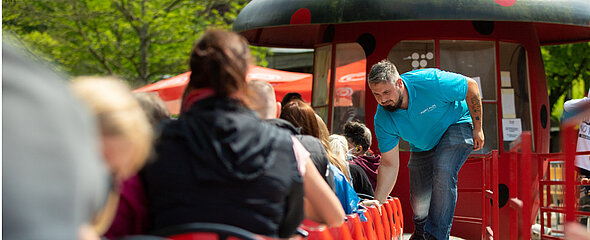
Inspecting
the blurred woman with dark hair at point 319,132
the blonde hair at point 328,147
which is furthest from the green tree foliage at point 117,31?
the blurred woman with dark hair at point 319,132

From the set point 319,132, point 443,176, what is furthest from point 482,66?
point 319,132

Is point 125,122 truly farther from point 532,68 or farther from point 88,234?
point 532,68

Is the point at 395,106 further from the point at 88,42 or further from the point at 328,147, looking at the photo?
the point at 88,42

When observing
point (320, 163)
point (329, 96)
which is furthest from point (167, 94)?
point (320, 163)

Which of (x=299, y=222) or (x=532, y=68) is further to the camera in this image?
(x=532, y=68)

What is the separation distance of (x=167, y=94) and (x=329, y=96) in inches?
140

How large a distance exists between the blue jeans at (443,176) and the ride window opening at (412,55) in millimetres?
2935

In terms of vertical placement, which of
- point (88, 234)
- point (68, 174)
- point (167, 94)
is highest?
point (68, 174)

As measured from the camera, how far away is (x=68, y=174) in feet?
4.37

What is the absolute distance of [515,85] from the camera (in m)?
9.29

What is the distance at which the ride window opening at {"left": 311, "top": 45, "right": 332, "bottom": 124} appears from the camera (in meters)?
9.84

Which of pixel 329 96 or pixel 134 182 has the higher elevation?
pixel 134 182

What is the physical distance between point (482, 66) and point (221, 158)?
24.3ft

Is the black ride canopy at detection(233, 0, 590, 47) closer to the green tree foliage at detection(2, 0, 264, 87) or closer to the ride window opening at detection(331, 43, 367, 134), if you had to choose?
the ride window opening at detection(331, 43, 367, 134)
